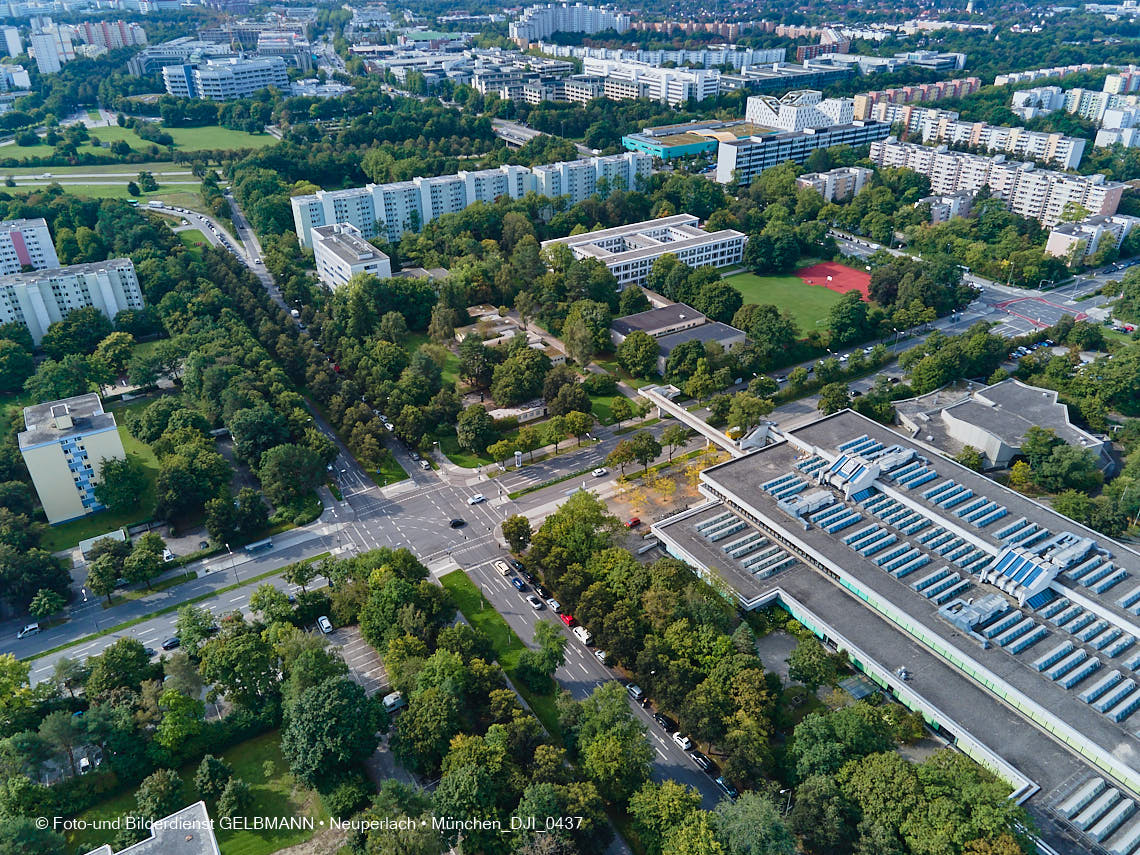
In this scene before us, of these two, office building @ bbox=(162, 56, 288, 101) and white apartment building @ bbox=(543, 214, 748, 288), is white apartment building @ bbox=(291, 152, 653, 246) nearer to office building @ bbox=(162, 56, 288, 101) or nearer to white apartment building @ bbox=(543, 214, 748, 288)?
white apartment building @ bbox=(543, 214, 748, 288)

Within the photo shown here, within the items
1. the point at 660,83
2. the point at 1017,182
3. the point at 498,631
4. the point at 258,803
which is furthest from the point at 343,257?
the point at 660,83

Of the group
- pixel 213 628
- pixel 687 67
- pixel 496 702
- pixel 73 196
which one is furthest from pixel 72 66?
pixel 496 702

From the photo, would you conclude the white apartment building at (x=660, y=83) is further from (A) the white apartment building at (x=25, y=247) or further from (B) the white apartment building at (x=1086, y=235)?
(A) the white apartment building at (x=25, y=247)

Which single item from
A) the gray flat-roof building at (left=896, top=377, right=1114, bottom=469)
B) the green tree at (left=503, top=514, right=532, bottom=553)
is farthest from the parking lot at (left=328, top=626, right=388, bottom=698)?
the gray flat-roof building at (left=896, top=377, right=1114, bottom=469)

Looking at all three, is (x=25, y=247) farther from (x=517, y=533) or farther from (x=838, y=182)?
(x=838, y=182)

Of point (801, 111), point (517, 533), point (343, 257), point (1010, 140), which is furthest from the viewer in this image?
point (801, 111)

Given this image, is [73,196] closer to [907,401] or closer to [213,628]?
[213,628]
